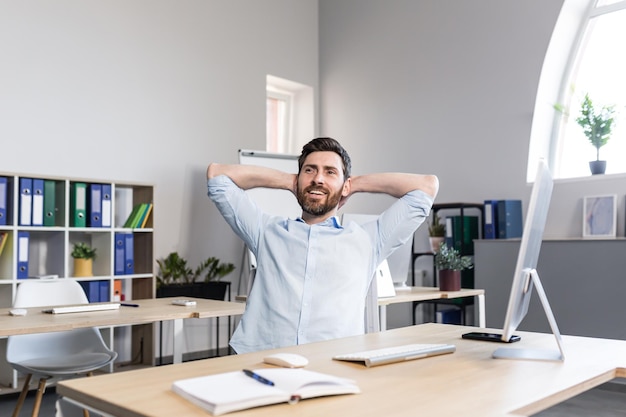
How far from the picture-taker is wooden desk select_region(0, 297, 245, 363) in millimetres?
2471

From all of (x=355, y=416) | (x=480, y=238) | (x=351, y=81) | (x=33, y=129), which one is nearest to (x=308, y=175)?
(x=355, y=416)

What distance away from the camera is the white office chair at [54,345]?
296 centimetres

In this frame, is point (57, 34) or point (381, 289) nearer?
point (381, 289)

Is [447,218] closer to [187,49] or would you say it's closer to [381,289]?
[381,289]

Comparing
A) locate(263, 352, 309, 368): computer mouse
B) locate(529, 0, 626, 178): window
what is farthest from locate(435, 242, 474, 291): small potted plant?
locate(263, 352, 309, 368): computer mouse

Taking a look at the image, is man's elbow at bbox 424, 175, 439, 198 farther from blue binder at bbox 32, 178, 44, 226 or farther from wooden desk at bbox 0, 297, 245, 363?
blue binder at bbox 32, 178, 44, 226

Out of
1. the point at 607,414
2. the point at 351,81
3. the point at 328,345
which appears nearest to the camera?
the point at 328,345

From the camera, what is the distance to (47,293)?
3.30 m

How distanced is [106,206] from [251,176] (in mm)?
2676

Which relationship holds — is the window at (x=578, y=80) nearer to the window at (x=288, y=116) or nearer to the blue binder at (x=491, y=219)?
the blue binder at (x=491, y=219)

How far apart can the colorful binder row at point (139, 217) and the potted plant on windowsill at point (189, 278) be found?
46 cm

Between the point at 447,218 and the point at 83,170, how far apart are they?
2950mm

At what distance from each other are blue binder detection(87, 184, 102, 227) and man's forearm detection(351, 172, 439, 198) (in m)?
2.77

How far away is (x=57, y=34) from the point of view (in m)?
4.75
